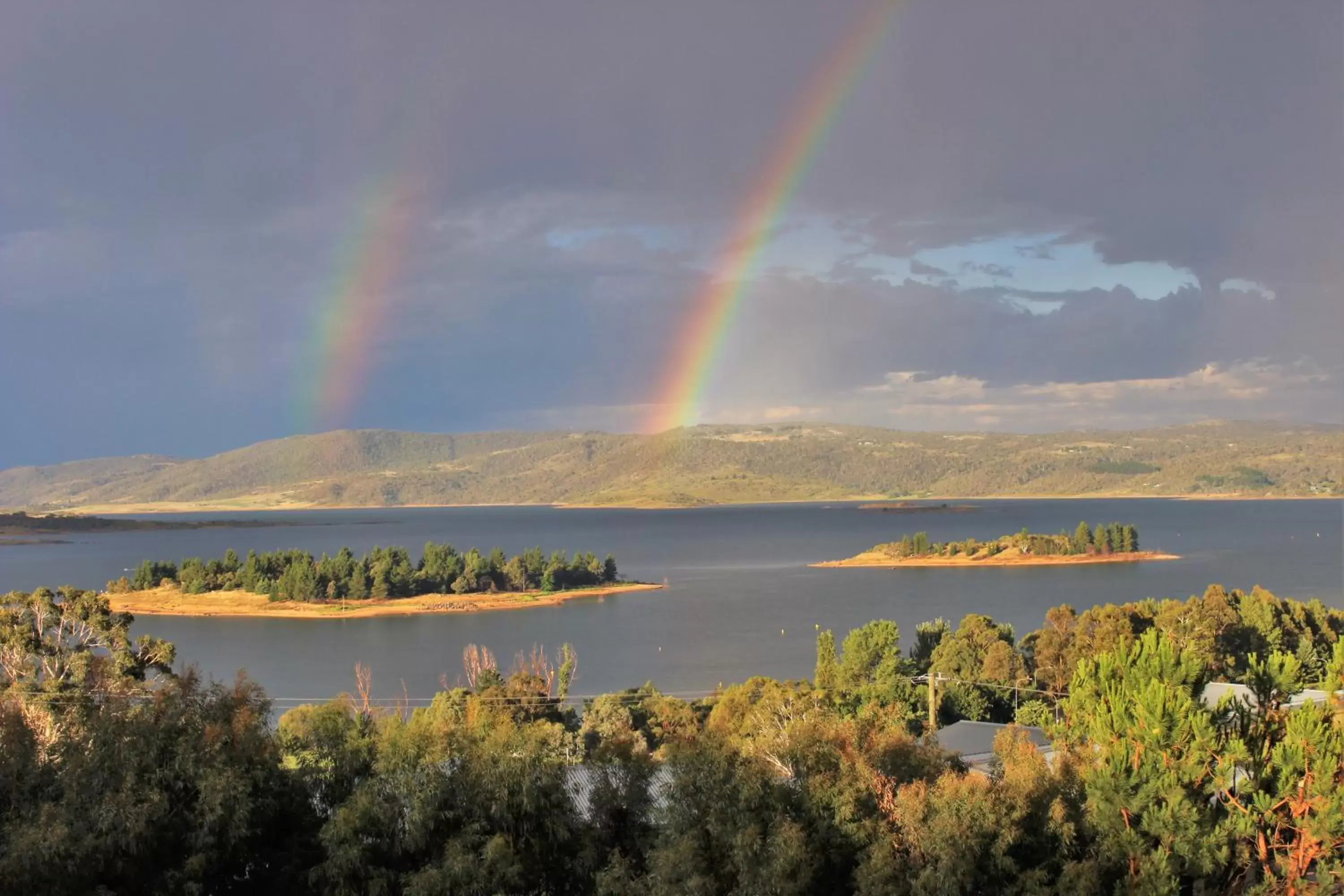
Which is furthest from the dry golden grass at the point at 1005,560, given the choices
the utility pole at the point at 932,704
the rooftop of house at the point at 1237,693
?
the rooftop of house at the point at 1237,693

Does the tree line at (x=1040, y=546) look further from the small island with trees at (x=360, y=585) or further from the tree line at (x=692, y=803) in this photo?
the tree line at (x=692, y=803)

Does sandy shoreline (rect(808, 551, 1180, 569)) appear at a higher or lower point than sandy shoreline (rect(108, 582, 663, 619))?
lower

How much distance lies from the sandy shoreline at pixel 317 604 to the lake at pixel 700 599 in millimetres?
1922

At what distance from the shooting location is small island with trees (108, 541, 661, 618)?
68562 millimetres

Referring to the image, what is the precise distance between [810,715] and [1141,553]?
3419 inches

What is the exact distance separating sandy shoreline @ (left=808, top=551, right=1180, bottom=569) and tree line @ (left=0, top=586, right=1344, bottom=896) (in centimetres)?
7811

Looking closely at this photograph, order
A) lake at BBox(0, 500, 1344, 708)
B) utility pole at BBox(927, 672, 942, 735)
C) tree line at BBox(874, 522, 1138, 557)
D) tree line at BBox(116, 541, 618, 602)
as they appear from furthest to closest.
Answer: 1. tree line at BBox(874, 522, 1138, 557)
2. tree line at BBox(116, 541, 618, 602)
3. lake at BBox(0, 500, 1344, 708)
4. utility pole at BBox(927, 672, 942, 735)

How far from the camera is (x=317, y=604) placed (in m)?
68.9

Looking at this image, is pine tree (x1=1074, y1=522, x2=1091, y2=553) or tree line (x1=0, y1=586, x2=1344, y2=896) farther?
pine tree (x1=1074, y1=522, x2=1091, y2=553)

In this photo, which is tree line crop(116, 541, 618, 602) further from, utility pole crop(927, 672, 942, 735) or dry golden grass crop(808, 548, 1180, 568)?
utility pole crop(927, 672, 942, 735)

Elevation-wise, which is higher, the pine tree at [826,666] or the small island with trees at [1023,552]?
the pine tree at [826,666]

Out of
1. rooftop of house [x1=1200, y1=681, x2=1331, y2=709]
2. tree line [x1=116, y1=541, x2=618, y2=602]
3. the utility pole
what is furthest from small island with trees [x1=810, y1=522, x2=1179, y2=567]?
rooftop of house [x1=1200, y1=681, x2=1331, y2=709]

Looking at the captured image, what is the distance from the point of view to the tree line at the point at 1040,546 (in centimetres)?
9594

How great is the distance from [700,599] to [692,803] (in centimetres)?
5556
